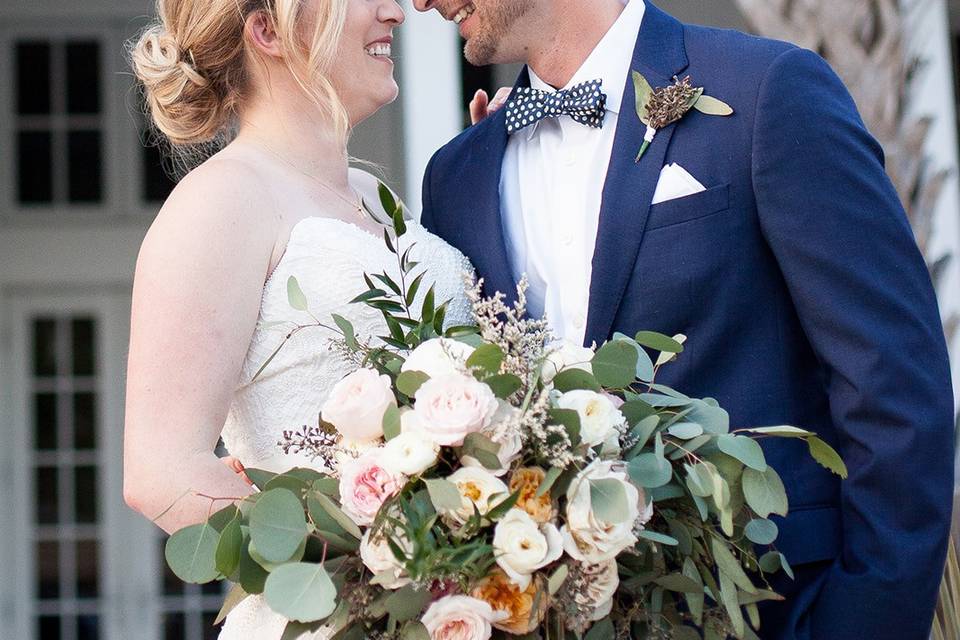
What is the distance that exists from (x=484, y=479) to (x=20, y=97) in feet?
23.7

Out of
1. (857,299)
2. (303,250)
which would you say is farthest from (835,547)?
(303,250)

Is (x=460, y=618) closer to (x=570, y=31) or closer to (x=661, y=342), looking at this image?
(x=661, y=342)

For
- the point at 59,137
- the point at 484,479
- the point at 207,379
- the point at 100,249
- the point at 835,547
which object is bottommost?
the point at 835,547

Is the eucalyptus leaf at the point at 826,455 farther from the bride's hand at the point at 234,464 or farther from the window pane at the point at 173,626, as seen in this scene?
the window pane at the point at 173,626

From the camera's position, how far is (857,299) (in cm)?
229

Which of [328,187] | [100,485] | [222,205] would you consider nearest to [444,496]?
[222,205]

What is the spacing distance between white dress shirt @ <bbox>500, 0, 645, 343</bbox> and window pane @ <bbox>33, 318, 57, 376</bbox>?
587 centimetres

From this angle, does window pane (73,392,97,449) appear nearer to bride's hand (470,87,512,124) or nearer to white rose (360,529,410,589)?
bride's hand (470,87,512,124)

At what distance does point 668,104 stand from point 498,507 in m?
0.99

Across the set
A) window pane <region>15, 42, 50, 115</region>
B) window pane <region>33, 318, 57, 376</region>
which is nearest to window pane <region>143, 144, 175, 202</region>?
window pane <region>15, 42, 50, 115</region>

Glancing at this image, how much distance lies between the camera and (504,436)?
185cm

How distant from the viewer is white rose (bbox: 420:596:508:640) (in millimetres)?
1867

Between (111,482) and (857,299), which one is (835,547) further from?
(111,482)

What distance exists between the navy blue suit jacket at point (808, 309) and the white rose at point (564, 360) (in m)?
0.43
